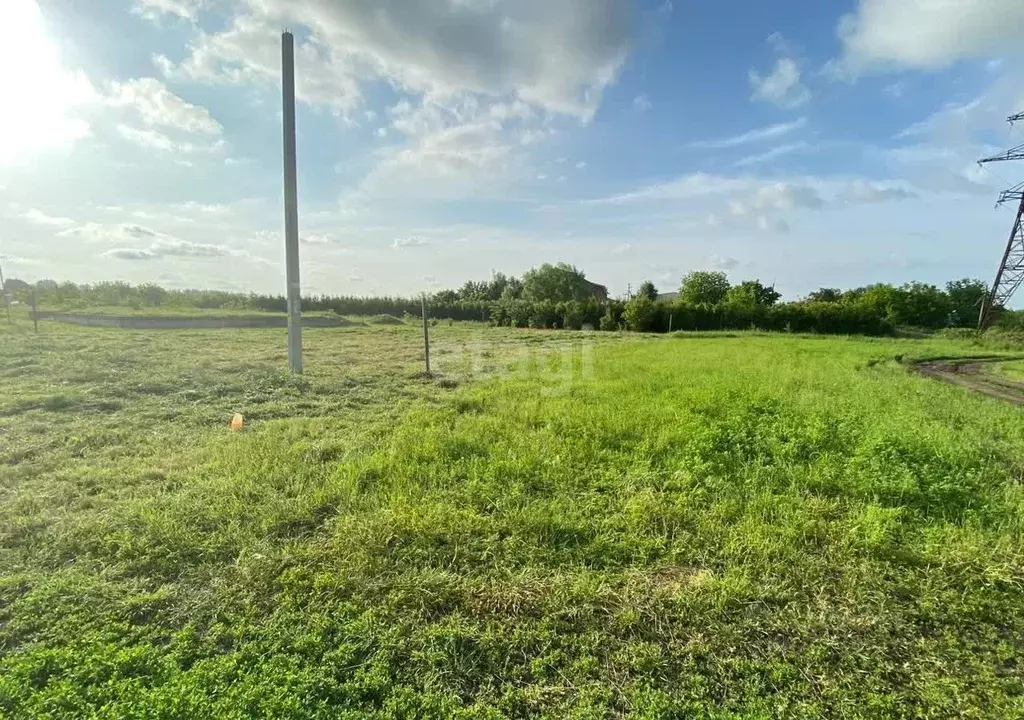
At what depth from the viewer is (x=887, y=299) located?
1387 inches

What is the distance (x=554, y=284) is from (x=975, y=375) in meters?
32.8

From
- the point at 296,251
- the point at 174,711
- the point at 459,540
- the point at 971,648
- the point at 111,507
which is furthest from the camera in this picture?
the point at 296,251

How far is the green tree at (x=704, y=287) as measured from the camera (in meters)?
40.9

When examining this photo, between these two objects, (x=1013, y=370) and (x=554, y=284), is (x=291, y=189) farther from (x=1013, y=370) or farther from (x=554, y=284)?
(x=554, y=284)

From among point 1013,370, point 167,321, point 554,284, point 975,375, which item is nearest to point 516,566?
point 975,375

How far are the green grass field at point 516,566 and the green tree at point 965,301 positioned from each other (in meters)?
41.4

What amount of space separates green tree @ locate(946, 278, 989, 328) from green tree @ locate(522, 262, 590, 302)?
27.5 meters

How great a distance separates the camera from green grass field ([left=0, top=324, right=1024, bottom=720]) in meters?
1.75

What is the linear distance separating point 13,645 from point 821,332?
33.4m

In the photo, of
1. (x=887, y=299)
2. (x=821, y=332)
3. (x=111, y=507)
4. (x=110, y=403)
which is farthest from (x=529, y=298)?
(x=111, y=507)

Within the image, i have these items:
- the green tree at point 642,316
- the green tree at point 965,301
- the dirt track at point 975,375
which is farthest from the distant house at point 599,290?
the dirt track at point 975,375

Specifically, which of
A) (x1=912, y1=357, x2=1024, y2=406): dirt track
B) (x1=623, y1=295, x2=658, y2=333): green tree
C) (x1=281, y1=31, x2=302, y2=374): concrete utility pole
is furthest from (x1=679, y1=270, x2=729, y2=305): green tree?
(x1=281, y1=31, x2=302, y2=374): concrete utility pole

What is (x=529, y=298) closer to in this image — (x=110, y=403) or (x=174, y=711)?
(x=110, y=403)

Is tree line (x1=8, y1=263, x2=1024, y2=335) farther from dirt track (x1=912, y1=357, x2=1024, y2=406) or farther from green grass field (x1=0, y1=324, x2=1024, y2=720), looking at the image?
green grass field (x1=0, y1=324, x2=1024, y2=720)
